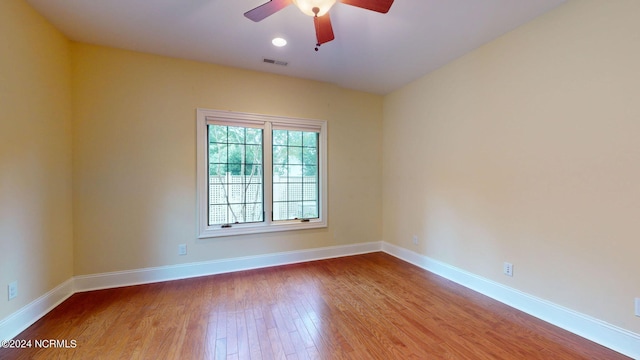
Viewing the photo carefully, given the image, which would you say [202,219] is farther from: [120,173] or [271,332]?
[271,332]

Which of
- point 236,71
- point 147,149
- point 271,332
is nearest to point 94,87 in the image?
point 147,149

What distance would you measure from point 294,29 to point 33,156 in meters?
2.60

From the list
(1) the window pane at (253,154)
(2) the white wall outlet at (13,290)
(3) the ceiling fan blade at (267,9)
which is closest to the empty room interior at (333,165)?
(2) the white wall outlet at (13,290)

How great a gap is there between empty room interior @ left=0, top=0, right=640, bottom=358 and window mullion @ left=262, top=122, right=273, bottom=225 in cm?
3

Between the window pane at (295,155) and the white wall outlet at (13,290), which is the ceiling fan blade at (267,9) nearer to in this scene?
the window pane at (295,155)

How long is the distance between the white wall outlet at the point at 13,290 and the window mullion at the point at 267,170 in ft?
7.40

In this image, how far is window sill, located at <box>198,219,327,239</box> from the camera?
3.18 metres

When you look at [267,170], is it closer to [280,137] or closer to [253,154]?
Answer: [253,154]

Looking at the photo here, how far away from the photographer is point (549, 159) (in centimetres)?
218

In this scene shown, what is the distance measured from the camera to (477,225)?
2.79 metres

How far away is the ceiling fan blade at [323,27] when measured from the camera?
72.2 inches

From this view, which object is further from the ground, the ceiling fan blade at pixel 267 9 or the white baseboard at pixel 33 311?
the ceiling fan blade at pixel 267 9

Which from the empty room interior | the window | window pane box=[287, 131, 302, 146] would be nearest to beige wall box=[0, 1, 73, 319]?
the empty room interior

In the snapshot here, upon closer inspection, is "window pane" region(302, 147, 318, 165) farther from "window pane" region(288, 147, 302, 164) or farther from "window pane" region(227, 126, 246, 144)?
"window pane" region(227, 126, 246, 144)
